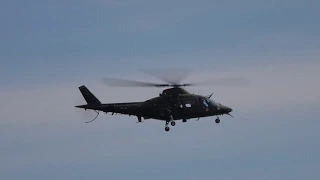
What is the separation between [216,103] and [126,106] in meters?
13.7

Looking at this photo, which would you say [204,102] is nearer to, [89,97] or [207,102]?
[207,102]

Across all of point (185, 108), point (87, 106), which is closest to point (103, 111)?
point (87, 106)

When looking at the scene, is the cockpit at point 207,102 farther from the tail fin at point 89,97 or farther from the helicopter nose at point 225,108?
the tail fin at point 89,97

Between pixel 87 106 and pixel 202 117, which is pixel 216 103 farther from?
pixel 87 106

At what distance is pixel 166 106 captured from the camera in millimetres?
141750

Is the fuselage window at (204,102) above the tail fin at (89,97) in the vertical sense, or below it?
below

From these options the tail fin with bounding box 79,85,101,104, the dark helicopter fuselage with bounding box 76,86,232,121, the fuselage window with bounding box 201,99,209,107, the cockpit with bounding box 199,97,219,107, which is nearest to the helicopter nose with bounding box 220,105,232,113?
the cockpit with bounding box 199,97,219,107

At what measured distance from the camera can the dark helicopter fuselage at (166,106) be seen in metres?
142

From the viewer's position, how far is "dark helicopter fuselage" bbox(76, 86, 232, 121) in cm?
14188

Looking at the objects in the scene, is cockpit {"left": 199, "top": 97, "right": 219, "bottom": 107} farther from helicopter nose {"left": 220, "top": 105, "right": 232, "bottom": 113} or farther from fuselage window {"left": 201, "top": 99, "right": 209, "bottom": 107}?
helicopter nose {"left": 220, "top": 105, "right": 232, "bottom": 113}

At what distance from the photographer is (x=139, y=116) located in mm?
142750

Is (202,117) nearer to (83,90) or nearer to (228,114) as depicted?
(228,114)

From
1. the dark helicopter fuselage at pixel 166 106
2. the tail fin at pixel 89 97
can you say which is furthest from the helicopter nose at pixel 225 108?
the tail fin at pixel 89 97

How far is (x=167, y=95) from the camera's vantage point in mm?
142125
